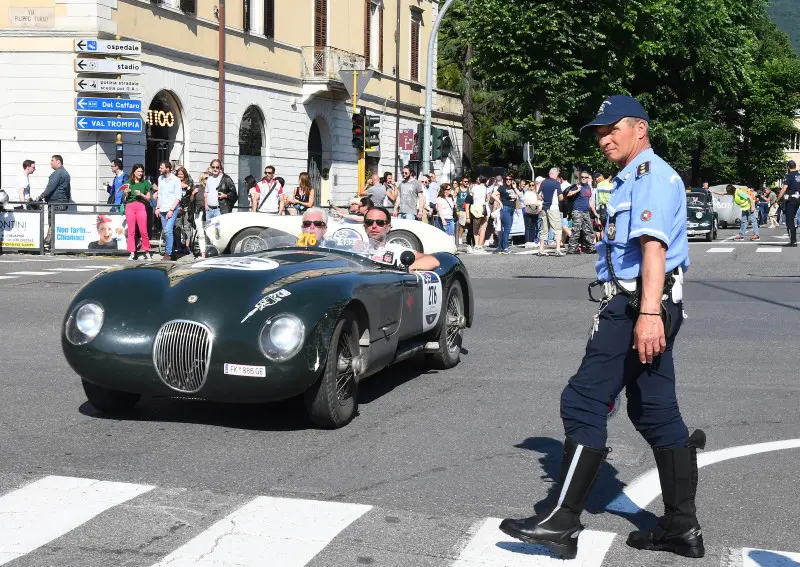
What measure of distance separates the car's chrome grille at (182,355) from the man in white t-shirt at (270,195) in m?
17.3

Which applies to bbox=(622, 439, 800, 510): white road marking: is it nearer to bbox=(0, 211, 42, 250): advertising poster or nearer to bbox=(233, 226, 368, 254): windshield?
bbox=(233, 226, 368, 254): windshield

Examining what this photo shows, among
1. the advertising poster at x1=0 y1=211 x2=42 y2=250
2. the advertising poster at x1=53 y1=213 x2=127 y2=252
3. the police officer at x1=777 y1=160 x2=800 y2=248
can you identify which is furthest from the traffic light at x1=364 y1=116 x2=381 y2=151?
the police officer at x1=777 y1=160 x2=800 y2=248

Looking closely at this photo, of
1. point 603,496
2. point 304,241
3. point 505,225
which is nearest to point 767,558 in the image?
point 603,496

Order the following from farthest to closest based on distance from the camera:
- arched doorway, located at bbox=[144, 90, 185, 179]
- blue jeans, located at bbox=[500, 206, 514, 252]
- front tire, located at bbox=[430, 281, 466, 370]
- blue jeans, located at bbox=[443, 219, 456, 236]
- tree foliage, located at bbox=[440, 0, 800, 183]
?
tree foliage, located at bbox=[440, 0, 800, 183], arched doorway, located at bbox=[144, 90, 185, 179], blue jeans, located at bbox=[443, 219, 456, 236], blue jeans, located at bbox=[500, 206, 514, 252], front tire, located at bbox=[430, 281, 466, 370]

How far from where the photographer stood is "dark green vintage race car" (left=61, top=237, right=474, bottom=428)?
6.96 meters

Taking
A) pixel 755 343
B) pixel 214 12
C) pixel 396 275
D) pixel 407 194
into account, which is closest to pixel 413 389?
pixel 396 275

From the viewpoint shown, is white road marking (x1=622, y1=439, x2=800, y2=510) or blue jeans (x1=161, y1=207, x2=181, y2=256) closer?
white road marking (x1=622, y1=439, x2=800, y2=510)

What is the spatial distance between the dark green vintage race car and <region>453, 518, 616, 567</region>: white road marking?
6.87 feet

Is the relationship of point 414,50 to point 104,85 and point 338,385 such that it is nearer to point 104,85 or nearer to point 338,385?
point 104,85

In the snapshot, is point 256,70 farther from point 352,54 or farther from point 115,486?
point 115,486

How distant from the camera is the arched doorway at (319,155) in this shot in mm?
43625

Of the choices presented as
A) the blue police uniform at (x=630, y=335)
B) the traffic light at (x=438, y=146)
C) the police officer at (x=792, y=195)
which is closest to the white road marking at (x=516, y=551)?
the blue police uniform at (x=630, y=335)

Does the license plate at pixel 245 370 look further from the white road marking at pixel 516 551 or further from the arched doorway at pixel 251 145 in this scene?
the arched doorway at pixel 251 145

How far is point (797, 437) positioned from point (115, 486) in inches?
150
